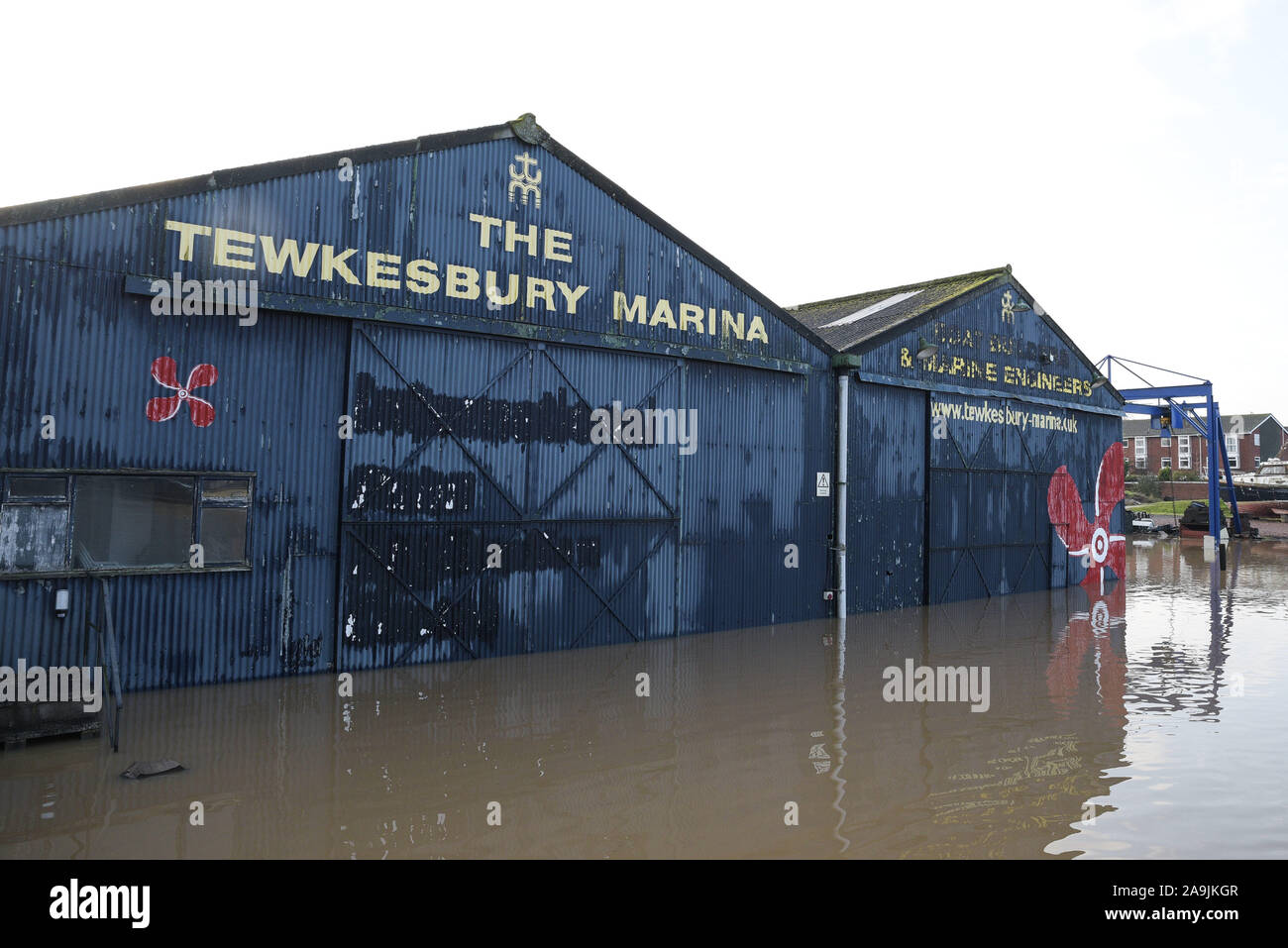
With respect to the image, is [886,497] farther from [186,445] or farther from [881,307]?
[186,445]

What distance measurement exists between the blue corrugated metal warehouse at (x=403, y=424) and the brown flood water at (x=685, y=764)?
1221mm

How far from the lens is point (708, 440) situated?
55.7 feet

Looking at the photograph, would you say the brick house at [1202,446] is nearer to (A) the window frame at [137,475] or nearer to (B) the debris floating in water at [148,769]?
(A) the window frame at [137,475]

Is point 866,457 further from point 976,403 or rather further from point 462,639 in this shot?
point 462,639

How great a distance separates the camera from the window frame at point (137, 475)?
10.4m

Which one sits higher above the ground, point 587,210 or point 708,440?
point 587,210

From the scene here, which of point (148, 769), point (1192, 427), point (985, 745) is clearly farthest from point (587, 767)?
point (1192, 427)

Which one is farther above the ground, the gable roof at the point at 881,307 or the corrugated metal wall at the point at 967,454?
the gable roof at the point at 881,307

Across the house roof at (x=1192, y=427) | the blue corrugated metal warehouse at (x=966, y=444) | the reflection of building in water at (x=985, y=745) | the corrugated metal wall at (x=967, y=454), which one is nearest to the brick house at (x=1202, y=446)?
the house roof at (x=1192, y=427)

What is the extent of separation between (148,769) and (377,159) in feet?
30.2
